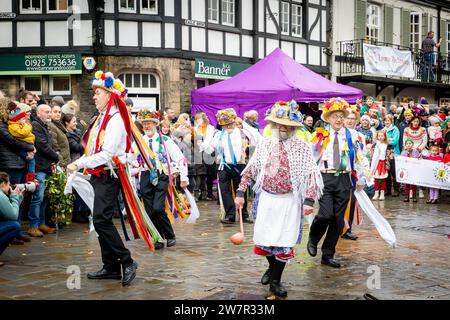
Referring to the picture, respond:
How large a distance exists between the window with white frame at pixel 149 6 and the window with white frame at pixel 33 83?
3655 millimetres

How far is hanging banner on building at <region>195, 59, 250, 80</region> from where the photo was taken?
2025 centimetres

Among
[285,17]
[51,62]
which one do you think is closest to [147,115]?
[51,62]

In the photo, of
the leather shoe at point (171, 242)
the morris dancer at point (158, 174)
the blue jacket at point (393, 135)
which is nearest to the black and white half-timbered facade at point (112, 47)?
the blue jacket at point (393, 135)

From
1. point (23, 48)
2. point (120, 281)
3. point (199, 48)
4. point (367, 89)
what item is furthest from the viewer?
point (367, 89)

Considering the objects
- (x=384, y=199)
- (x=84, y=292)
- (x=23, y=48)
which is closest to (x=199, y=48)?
(x=23, y=48)

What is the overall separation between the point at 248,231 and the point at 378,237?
6.55 ft

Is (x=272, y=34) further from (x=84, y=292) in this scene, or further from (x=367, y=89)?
(x=84, y=292)

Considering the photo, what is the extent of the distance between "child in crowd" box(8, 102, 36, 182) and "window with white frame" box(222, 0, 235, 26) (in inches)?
512

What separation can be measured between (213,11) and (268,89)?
5.19 meters

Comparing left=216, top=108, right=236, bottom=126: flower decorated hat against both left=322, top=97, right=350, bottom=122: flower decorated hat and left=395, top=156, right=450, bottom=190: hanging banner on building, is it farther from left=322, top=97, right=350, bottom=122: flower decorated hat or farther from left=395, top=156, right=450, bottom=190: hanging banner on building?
left=395, top=156, right=450, bottom=190: hanging banner on building

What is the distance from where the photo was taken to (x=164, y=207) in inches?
347

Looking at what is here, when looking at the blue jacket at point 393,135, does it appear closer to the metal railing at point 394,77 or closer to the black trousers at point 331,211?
the black trousers at point 331,211

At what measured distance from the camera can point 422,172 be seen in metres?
15.5

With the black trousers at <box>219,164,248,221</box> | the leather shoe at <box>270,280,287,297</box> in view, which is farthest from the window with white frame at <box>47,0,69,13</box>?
the leather shoe at <box>270,280,287,297</box>
